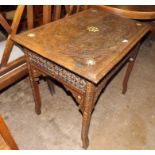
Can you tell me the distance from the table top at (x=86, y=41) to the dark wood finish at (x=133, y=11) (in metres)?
0.24

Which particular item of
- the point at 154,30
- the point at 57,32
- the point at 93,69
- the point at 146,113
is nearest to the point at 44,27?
the point at 57,32

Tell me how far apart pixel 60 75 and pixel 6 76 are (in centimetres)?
43

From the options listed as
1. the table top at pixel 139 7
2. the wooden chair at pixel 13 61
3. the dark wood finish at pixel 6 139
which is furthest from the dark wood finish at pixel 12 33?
the table top at pixel 139 7

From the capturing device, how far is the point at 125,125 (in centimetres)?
145

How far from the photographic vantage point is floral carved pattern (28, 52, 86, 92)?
2.92 feet

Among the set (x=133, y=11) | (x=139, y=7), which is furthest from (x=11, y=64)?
(x=139, y=7)

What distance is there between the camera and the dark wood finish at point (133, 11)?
4.74 ft

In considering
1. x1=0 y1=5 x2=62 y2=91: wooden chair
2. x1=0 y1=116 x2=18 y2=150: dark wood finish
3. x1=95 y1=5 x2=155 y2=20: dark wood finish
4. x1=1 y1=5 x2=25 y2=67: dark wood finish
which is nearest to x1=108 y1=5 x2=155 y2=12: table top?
x1=95 y1=5 x2=155 y2=20: dark wood finish

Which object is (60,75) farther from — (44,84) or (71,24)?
(44,84)

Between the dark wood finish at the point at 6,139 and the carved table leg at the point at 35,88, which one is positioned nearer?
the dark wood finish at the point at 6,139

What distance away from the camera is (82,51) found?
91cm

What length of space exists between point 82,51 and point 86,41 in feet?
0.34

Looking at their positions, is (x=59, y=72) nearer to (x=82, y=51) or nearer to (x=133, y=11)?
(x=82, y=51)

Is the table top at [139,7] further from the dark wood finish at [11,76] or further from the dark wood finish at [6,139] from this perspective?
the dark wood finish at [6,139]
